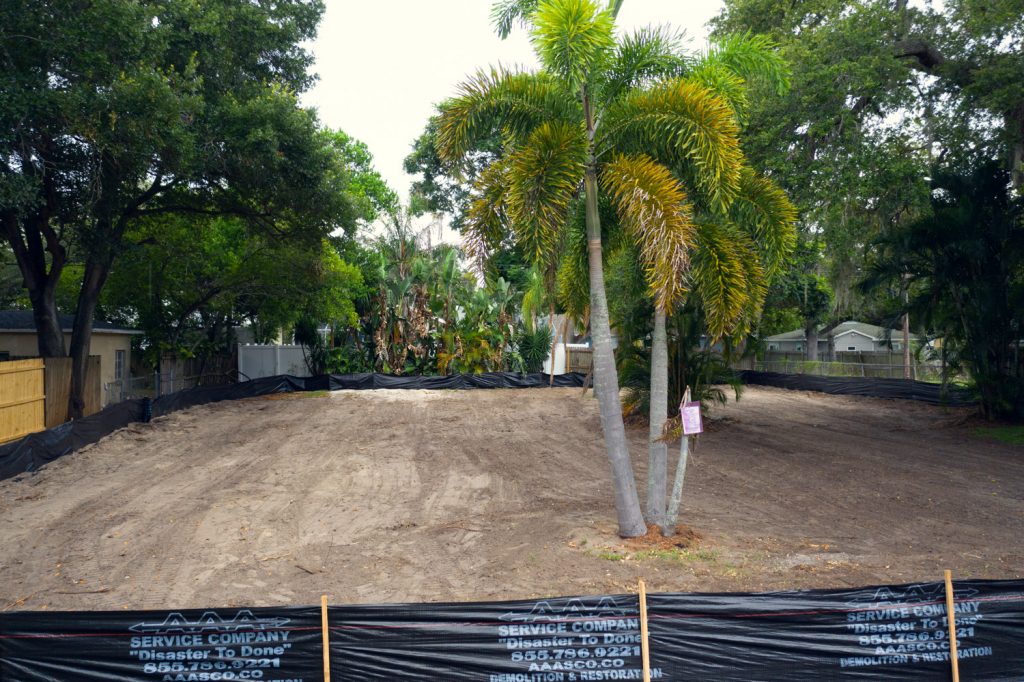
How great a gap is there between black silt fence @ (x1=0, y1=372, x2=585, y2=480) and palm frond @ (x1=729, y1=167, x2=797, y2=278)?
14525mm

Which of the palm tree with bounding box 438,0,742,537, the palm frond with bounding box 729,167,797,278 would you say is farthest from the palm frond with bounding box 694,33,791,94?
the palm frond with bounding box 729,167,797,278

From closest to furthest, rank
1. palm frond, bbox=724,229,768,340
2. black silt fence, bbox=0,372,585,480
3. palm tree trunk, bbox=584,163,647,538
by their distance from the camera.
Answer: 1. palm tree trunk, bbox=584,163,647,538
2. palm frond, bbox=724,229,768,340
3. black silt fence, bbox=0,372,585,480

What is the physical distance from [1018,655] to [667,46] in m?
8.43

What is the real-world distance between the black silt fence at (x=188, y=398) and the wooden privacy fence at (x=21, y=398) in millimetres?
1229

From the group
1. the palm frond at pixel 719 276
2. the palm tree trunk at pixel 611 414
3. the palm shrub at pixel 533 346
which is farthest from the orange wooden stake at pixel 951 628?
the palm shrub at pixel 533 346

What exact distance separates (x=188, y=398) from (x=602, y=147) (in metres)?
20.2

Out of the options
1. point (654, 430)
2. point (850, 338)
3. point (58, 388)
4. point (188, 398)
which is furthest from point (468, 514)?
point (850, 338)

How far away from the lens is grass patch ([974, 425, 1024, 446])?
748 inches

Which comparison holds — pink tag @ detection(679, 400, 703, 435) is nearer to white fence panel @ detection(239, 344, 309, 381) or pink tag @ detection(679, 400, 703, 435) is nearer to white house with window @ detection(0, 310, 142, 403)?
white house with window @ detection(0, 310, 142, 403)

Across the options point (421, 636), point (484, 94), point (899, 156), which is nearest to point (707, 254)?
point (484, 94)

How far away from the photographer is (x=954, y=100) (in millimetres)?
20078

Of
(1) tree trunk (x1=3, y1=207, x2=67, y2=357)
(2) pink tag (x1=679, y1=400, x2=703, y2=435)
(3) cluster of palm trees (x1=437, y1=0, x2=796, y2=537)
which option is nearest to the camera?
(3) cluster of palm trees (x1=437, y1=0, x2=796, y2=537)

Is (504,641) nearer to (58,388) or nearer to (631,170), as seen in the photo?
(631,170)

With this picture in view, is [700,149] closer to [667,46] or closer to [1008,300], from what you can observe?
[667,46]
